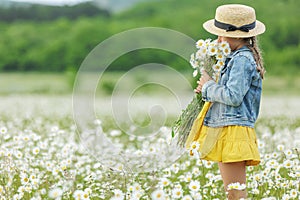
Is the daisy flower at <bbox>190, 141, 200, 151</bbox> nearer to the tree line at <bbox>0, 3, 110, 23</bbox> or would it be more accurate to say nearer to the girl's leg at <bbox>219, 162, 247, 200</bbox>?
the girl's leg at <bbox>219, 162, 247, 200</bbox>

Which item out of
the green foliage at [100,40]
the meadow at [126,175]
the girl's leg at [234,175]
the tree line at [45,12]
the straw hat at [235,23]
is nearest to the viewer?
the girl's leg at [234,175]

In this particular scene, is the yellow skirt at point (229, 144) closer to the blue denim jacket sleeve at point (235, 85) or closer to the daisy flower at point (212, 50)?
the blue denim jacket sleeve at point (235, 85)

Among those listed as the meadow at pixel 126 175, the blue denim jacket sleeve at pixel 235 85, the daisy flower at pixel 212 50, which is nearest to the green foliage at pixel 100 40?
the meadow at pixel 126 175

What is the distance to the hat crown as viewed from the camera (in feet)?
15.4

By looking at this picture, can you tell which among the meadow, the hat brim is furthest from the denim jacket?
the meadow

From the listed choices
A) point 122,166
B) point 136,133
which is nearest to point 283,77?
point 136,133

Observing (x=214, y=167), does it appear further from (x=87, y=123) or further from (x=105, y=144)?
(x=87, y=123)

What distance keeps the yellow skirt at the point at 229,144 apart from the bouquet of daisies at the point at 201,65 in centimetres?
33

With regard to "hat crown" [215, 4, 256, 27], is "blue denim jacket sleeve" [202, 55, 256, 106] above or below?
below

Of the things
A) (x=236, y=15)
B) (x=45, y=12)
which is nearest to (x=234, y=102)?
(x=236, y=15)

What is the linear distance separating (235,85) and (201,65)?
47 centimetres

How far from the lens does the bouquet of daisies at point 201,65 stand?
4.63m

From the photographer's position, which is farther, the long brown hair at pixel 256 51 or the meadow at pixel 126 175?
the meadow at pixel 126 175

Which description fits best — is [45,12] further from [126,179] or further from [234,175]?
[234,175]
